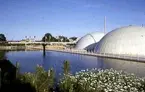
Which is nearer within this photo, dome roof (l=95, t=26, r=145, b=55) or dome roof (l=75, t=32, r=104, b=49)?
dome roof (l=95, t=26, r=145, b=55)

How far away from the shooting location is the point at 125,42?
201 feet

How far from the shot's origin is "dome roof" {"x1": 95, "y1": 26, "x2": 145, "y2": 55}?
5978 centimetres

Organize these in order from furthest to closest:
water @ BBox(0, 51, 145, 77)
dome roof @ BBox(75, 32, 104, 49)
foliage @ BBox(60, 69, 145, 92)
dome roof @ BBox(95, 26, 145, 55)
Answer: dome roof @ BBox(75, 32, 104, 49) → dome roof @ BBox(95, 26, 145, 55) → water @ BBox(0, 51, 145, 77) → foliage @ BBox(60, 69, 145, 92)

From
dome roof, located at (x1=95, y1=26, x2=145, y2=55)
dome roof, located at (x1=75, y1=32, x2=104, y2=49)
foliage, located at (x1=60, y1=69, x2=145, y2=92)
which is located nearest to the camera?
foliage, located at (x1=60, y1=69, x2=145, y2=92)

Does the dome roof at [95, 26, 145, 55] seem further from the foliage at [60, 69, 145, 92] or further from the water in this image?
the foliage at [60, 69, 145, 92]

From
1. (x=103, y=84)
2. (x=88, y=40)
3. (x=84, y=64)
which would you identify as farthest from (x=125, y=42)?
(x=103, y=84)

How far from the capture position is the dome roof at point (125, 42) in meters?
59.8

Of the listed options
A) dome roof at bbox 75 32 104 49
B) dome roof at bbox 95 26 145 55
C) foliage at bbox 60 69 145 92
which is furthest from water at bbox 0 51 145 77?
dome roof at bbox 75 32 104 49

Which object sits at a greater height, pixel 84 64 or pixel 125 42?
pixel 125 42

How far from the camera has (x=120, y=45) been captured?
201 feet

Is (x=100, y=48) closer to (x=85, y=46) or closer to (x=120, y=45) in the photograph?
(x=120, y=45)

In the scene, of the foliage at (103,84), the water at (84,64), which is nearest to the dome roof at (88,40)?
the water at (84,64)

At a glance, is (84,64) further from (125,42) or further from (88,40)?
(88,40)

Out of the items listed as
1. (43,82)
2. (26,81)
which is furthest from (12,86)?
(43,82)
